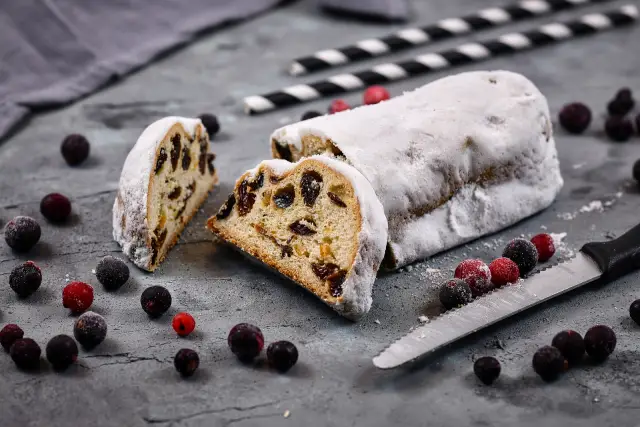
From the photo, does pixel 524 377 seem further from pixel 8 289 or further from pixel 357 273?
pixel 8 289

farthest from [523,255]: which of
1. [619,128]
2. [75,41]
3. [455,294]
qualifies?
[75,41]

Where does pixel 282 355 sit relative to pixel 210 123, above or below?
above

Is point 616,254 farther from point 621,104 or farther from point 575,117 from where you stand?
point 621,104

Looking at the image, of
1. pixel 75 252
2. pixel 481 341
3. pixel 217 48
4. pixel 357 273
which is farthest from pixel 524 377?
pixel 217 48

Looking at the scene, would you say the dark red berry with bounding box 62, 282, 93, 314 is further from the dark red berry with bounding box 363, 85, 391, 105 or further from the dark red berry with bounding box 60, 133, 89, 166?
the dark red berry with bounding box 363, 85, 391, 105

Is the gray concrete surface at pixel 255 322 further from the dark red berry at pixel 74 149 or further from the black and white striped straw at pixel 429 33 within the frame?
the black and white striped straw at pixel 429 33

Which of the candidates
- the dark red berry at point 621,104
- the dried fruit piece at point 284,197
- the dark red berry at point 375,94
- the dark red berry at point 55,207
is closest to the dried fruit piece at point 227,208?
the dried fruit piece at point 284,197
